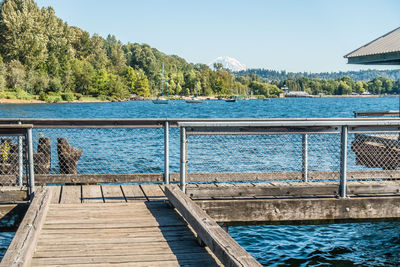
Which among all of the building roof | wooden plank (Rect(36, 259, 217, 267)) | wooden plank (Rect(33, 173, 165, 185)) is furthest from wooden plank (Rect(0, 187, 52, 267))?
the building roof

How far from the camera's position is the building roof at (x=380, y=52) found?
13.9 metres

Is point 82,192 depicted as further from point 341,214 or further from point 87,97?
point 87,97

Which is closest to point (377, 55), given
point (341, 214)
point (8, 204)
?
point (341, 214)

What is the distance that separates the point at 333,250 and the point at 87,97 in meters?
117

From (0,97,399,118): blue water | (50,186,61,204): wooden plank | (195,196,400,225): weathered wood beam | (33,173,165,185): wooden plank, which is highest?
(33,173,165,185): wooden plank

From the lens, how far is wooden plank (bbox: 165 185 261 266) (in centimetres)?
392

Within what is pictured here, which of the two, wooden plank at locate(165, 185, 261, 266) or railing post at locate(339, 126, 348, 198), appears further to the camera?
railing post at locate(339, 126, 348, 198)

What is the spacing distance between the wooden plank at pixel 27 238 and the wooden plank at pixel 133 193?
4.96ft

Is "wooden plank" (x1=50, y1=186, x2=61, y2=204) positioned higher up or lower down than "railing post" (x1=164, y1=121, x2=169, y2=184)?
lower down

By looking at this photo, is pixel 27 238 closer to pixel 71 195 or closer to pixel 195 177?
pixel 71 195

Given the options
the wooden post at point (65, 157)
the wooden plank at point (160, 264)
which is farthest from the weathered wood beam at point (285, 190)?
the wooden post at point (65, 157)

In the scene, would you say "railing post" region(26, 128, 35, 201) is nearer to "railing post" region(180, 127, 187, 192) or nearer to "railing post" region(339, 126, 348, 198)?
"railing post" region(180, 127, 187, 192)

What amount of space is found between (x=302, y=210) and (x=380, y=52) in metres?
8.73

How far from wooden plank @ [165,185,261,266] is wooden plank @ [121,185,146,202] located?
1.18 meters
